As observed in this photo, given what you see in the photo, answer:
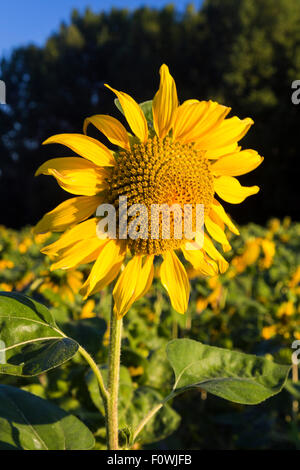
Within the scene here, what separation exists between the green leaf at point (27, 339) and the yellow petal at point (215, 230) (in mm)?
436

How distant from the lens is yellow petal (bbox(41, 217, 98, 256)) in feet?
3.42

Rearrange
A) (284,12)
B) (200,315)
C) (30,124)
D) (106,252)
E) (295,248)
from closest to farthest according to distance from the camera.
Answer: (106,252) → (200,315) → (295,248) → (284,12) → (30,124)

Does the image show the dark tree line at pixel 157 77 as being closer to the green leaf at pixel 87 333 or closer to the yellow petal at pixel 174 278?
the green leaf at pixel 87 333

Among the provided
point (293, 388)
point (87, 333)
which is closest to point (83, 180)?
point (87, 333)

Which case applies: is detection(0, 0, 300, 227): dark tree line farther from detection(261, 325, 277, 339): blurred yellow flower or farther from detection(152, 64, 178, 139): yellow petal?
detection(152, 64, 178, 139): yellow petal

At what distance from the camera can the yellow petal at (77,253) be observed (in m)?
1.04

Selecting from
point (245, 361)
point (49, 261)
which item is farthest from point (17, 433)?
point (49, 261)

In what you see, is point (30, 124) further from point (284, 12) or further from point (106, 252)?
point (106, 252)

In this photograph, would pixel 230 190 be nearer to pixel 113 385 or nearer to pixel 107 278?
pixel 107 278

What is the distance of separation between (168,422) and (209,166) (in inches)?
31.1

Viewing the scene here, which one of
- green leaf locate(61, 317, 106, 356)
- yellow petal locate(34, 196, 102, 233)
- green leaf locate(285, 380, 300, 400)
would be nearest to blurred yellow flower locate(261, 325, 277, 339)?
green leaf locate(285, 380, 300, 400)

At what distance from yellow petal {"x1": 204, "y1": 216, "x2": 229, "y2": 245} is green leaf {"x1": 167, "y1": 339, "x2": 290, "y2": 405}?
277 millimetres

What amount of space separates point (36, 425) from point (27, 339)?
0.24 meters

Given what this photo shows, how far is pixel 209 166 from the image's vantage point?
1.14 m
